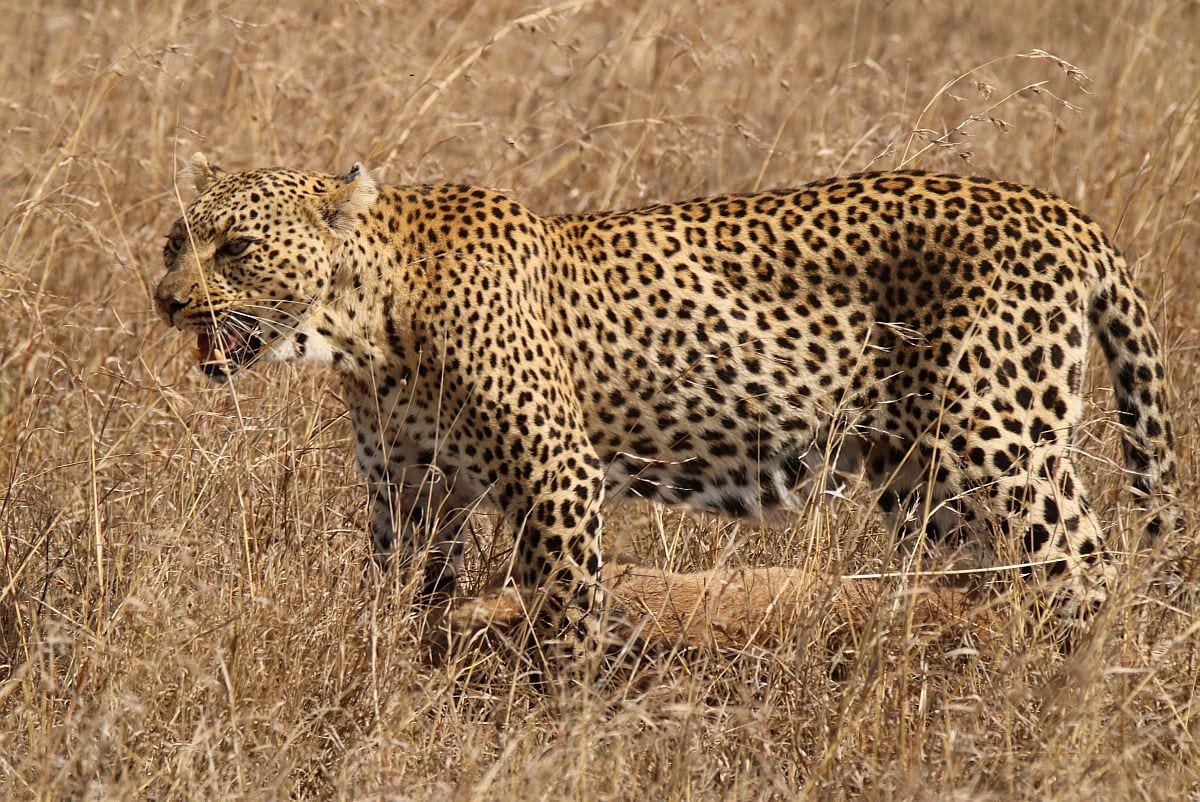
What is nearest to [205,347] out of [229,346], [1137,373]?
[229,346]

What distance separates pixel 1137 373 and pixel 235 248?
119 inches

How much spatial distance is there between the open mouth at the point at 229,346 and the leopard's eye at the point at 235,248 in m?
0.22

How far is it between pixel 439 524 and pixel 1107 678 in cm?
229

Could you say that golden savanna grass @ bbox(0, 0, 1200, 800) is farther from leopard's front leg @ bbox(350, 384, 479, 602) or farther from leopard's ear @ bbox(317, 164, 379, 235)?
leopard's ear @ bbox(317, 164, 379, 235)

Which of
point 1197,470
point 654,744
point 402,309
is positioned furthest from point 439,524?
point 1197,470

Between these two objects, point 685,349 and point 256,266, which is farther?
point 685,349

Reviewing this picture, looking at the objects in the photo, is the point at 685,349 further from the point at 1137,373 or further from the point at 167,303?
the point at 167,303

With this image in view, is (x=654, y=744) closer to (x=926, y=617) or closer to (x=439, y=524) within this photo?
(x=926, y=617)

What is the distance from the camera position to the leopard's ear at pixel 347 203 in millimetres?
5508

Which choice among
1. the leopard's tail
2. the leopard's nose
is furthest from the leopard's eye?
the leopard's tail

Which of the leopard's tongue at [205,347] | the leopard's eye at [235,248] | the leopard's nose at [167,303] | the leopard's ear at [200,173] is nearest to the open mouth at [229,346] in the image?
the leopard's tongue at [205,347]

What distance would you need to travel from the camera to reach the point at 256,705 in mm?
4695

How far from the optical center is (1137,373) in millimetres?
5594

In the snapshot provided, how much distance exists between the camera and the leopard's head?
5.42 meters
